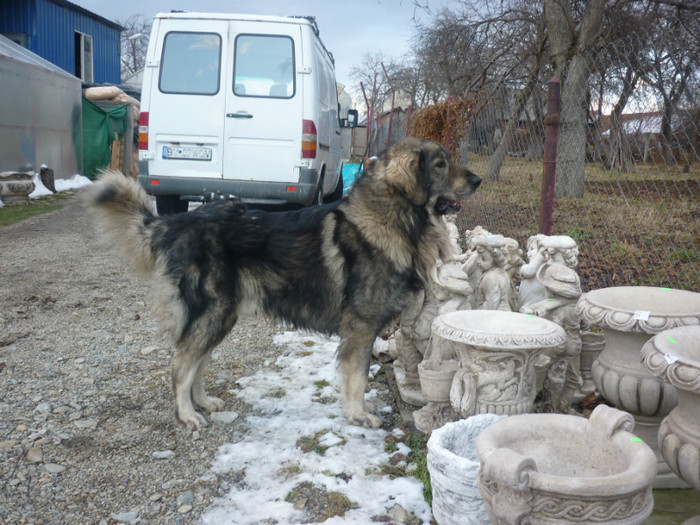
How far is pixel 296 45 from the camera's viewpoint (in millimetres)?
8086

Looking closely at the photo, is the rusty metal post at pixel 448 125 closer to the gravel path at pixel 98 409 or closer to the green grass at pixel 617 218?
the green grass at pixel 617 218

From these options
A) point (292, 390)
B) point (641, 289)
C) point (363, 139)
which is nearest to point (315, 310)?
point (292, 390)

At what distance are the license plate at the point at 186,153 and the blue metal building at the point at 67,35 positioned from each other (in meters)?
17.3

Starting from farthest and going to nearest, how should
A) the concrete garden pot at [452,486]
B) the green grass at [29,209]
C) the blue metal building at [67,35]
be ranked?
the blue metal building at [67,35] < the green grass at [29,209] < the concrete garden pot at [452,486]

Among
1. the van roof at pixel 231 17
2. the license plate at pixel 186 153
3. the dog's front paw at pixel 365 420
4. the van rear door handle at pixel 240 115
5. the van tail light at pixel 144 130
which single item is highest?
the van roof at pixel 231 17

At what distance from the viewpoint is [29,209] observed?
12688mm

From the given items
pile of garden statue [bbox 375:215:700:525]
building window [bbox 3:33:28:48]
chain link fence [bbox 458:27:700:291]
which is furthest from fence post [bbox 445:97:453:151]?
building window [bbox 3:33:28:48]

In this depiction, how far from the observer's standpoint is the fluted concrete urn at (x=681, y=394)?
196 centimetres

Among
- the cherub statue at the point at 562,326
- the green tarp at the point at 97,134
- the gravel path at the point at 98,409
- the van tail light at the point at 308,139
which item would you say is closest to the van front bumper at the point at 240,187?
the van tail light at the point at 308,139

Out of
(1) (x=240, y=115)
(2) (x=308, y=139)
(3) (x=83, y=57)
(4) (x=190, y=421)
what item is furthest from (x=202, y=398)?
(3) (x=83, y=57)

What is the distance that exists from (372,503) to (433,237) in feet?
5.40

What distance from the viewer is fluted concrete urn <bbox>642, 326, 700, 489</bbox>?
1.96 m

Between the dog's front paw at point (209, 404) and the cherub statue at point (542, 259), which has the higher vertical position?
the cherub statue at point (542, 259)

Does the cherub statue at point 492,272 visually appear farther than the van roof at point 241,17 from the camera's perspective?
No
